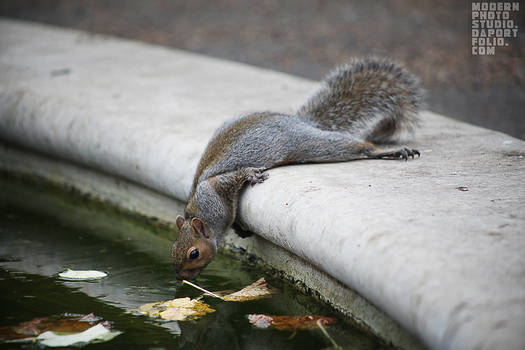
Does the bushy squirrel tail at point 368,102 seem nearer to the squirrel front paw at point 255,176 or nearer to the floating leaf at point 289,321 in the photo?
the squirrel front paw at point 255,176

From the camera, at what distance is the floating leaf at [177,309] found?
7.20 feet

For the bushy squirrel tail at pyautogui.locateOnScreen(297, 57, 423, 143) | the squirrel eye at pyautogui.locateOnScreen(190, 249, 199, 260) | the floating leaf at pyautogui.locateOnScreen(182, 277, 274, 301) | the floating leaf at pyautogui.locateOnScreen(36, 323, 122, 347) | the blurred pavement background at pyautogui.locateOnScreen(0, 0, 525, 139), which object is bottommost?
the floating leaf at pyautogui.locateOnScreen(36, 323, 122, 347)

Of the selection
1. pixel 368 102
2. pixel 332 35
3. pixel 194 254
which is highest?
pixel 332 35

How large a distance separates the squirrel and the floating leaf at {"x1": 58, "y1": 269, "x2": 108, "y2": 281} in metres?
0.39

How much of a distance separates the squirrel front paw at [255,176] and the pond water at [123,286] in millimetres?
371

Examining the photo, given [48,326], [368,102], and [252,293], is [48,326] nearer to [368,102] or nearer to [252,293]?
[252,293]

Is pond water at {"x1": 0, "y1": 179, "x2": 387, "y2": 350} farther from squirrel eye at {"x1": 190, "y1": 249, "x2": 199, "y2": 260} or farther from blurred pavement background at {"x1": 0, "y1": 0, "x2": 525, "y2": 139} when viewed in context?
blurred pavement background at {"x1": 0, "y1": 0, "x2": 525, "y2": 139}

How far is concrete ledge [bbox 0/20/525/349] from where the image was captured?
163cm

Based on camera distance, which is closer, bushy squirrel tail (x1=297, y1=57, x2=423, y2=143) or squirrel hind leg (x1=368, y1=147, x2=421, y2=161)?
squirrel hind leg (x1=368, y1=147, x2=421, y2=161)

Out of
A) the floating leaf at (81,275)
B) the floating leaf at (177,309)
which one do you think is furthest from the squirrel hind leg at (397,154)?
the floating leaf at (81,275)

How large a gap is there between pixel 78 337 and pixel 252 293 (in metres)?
0.64

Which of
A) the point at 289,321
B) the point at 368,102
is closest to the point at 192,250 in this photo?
the point at 289,321

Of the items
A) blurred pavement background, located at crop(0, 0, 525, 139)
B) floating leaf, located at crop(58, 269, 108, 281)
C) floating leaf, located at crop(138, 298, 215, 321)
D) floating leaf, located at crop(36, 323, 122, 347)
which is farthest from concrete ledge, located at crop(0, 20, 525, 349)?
blurred pavement background, located at crop(0, 0, 525, 139)

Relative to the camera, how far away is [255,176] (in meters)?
2.56
